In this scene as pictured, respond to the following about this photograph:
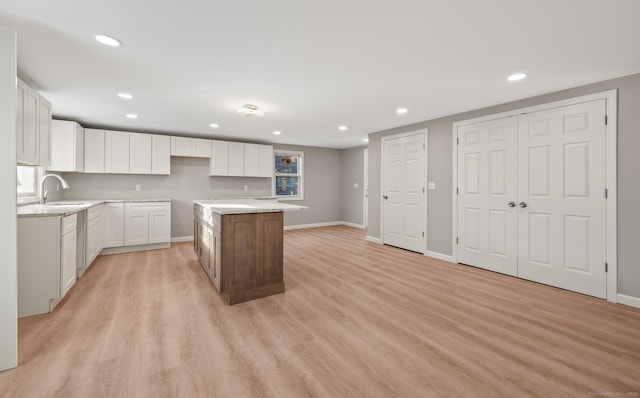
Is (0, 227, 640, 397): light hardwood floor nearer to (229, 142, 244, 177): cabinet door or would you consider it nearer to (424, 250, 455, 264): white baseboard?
(424, 250, 455, 264): white baseboard

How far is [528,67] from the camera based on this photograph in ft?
8.63

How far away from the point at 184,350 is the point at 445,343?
1960 mm

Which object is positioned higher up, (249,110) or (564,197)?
(249,110)

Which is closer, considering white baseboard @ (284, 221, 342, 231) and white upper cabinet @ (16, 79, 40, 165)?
white upper cabinet @ (16, 79, 40, 165)

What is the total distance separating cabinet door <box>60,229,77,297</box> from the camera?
273 cm

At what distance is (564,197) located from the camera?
3234 millimetres

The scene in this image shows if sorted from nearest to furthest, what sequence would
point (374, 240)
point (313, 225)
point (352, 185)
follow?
point (374, 240) < point (313, 225) < point (352, 185)

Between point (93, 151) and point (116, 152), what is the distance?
328 millimetres

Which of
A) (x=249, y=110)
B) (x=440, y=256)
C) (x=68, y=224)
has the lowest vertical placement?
(x=440, y=256)

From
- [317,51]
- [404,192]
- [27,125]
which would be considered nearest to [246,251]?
[317,51]

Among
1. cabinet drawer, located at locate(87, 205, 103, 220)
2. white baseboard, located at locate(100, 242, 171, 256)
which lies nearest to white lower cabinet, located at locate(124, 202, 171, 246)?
white baseboard, located at locate(100, 242, 171, 256)

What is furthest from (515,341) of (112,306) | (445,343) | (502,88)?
(112,306)

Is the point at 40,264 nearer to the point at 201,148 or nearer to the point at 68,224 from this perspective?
the point at 68,224

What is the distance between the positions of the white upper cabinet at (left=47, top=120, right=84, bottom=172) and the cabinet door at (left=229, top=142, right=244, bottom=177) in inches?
103
